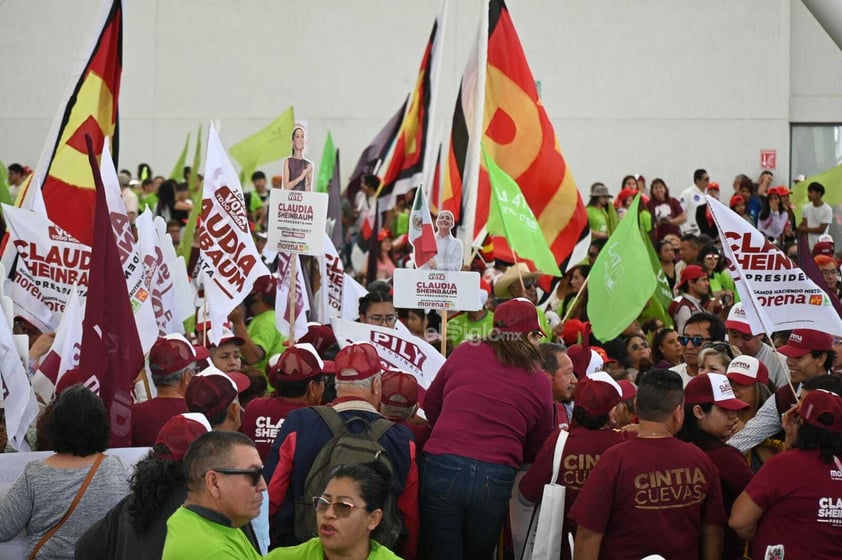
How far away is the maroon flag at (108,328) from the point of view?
23.6 feet

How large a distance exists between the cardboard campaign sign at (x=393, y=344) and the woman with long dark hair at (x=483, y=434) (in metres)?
1.48

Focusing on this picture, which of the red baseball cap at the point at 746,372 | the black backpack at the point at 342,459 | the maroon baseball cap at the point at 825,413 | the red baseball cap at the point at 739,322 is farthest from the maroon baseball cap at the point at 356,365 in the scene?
the red baseball cap at the point at 739,322

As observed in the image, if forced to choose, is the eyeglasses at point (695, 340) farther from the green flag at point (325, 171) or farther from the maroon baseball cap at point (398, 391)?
the green flag at point (325, 171)

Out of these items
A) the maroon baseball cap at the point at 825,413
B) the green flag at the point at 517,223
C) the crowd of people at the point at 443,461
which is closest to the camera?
the crowd of people at the point at 443,461

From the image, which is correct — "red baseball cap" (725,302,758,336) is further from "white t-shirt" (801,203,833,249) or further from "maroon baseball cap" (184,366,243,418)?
"white t-shirt" (801,203,833,249)

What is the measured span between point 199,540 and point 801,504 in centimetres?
276

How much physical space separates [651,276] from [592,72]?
16466mm

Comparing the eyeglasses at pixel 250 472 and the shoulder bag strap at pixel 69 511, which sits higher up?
the eyeglasses at pixel 250 472

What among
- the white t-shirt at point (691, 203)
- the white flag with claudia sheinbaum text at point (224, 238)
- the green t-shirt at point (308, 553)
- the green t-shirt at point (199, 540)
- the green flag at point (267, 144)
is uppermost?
the green flag at point (267, 144)

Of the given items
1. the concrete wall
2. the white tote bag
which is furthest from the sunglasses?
the concrete wall

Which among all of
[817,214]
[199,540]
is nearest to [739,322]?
[199,540]

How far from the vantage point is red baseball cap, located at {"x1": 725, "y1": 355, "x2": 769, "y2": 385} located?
745 cm

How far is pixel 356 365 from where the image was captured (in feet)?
20.8

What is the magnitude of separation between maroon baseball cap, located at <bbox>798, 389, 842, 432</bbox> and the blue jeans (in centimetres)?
155
